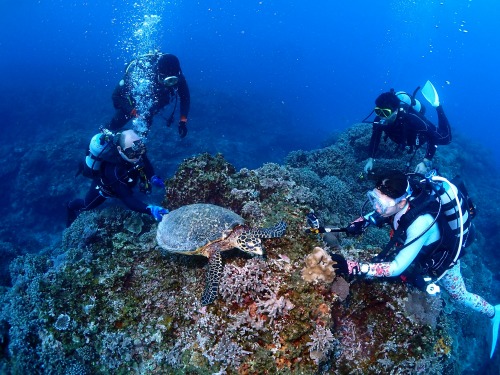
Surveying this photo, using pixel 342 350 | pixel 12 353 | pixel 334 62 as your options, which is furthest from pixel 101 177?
pixel 334 62

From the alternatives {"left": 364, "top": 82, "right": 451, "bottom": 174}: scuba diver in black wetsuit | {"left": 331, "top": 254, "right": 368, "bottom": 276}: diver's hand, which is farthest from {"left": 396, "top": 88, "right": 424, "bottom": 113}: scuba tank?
{"left": 331, "top": 254, "right": 368, "bottom": 276}: diver's hand

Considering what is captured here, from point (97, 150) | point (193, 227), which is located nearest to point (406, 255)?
point (193, 227)

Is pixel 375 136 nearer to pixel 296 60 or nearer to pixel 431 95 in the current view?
pixel 431 95

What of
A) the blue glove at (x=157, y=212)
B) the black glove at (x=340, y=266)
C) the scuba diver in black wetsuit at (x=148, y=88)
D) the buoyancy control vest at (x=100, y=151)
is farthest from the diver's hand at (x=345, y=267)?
the scuba diver in black wetsuit at (x=148, y=88)

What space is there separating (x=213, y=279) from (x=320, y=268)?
1.21 m

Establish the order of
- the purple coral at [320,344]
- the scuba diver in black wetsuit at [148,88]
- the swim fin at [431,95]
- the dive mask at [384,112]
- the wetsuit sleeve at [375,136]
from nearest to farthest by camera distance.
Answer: the purple coral at [320,344] → the dive mask at [384,112] → the swim fin at [431,95] → the wetsuit sleeve at [375,136] → the scuba diver in black wetsuit at [148,88]

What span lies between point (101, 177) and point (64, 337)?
339 cm

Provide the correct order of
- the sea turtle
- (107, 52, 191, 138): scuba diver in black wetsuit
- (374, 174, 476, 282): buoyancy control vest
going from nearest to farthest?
the sea turtle < (374, 174, 476, 282): buoyancy control vest < (107, 52, 191, 138): scuba diver in black wetsuit

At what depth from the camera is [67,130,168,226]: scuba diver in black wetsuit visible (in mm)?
5141

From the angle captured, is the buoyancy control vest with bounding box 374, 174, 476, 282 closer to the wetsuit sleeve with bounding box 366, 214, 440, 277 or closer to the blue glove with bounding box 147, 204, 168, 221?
the wetsuit sleeve with bounding box 366, 214, 440, 277

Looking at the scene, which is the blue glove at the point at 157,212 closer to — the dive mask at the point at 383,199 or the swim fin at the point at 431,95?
the dive mask at the point at 383,199

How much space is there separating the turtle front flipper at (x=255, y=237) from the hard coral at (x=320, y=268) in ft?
1.87

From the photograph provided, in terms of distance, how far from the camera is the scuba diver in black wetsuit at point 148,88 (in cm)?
861

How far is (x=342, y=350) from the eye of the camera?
3318mm
